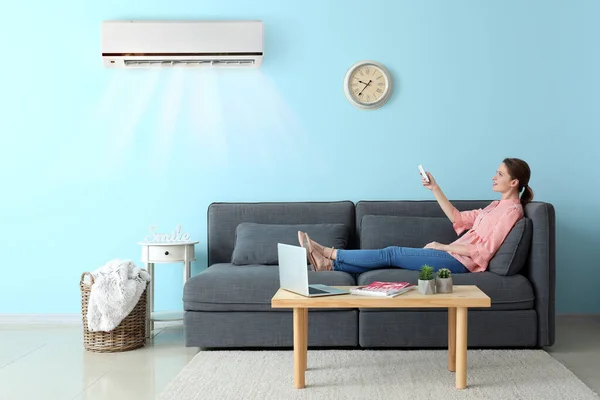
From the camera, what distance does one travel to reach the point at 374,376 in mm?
3477

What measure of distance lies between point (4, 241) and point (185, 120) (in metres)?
1.53

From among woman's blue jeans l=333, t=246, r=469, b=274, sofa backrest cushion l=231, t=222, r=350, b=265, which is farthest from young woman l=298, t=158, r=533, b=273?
sofa backrest cushion l=231, t=222, r=350, b=265

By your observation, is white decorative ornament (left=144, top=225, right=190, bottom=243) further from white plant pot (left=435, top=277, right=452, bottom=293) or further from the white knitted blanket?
white plant pot (left=435, top=277, right=452, bottom=293)

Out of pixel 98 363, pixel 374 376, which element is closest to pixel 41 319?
pixel 98 363

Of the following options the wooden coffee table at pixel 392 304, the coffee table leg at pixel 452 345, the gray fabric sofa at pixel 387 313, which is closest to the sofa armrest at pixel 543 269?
the gray fabric sofa at pixel 387 313

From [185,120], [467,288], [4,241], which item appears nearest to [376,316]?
[467,288]

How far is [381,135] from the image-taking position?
5023 millimetres

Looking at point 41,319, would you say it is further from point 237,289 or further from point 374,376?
point 374,376

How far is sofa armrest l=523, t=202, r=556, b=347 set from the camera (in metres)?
4.02

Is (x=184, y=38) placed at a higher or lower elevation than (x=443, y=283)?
higher

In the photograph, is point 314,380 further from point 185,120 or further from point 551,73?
point 551,73

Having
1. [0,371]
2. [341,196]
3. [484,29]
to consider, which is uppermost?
[484,29]

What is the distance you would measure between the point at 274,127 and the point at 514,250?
1862 mm

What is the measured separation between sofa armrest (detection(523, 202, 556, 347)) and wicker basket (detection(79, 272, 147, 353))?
228 cm
